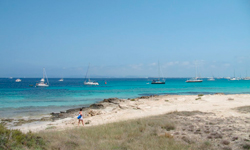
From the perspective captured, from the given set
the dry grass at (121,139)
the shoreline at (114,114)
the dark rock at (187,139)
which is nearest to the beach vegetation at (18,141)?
the dry grass at (121,139)

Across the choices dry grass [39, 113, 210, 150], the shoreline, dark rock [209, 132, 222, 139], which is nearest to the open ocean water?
the shoreline

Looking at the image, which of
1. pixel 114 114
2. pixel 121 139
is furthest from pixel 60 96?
pixel 121 139

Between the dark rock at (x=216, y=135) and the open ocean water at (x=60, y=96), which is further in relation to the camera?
the open ocean water at (x=60, y=96)

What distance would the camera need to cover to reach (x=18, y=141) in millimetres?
8125

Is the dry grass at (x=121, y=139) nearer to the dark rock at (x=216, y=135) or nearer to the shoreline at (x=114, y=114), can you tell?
the dark rock at (x=216, y=135)

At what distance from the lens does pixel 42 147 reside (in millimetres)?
8383

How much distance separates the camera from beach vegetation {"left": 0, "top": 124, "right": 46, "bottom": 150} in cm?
765

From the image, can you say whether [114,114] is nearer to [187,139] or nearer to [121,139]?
[121,139]

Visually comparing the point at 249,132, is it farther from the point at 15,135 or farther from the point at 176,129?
the point at 15,135

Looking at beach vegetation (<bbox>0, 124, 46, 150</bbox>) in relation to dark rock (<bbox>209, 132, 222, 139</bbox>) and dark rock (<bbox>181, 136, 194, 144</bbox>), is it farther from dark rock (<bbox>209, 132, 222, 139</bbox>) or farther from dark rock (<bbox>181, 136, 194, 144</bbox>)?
dark rock (<bbox>209, 132, 222, 139</bbox>)

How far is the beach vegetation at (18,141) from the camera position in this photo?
301 inches

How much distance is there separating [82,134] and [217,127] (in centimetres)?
752

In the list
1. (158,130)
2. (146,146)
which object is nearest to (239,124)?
(158,130)

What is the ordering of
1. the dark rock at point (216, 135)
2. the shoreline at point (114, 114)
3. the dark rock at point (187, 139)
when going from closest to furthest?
the dark rock at point (187, 139), the dark rock at point (216, 135), the shoreline at point (114, 114)
